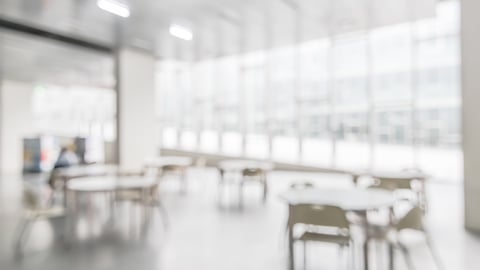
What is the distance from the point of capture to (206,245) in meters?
3.65

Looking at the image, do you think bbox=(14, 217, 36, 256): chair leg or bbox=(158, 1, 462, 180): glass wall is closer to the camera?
bbox=(14, 217, 36, 256): chair leg

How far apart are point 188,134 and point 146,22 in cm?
729

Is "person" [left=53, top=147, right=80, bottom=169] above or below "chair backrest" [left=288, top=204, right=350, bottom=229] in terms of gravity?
above

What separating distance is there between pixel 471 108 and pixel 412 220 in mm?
2458

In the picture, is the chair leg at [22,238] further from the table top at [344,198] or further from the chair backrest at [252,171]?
the chair backrest at [252,171]

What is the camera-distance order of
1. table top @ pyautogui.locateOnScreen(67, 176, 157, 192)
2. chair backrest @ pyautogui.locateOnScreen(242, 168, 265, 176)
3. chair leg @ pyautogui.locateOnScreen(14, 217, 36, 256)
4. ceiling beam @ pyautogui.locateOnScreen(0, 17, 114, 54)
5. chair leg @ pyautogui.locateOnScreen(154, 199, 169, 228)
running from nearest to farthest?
chair leg @ pyautogui.locateOnScreen(14, 217, 36, 256) < table top @ pyautogui.locateOnScreen(67, 176, 157, 192) < chair leg @ pyautogui.locateOnScreen(154, 199, 169, 228) < chair backrest @ pyautogui.locateOnScreen(242, 168, 265, 176) < ceiling beam @ pyautogui.locateOnScreen(0, 17, 114, 54)

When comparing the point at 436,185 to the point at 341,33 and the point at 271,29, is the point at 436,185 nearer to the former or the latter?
the point at 341,33

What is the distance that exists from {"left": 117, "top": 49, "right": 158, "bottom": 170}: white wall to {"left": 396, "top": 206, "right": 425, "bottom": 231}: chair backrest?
6242mm

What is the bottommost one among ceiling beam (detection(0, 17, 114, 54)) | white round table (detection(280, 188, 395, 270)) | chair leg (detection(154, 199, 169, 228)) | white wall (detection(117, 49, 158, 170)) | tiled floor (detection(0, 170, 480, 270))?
tiled floor (detection(0, 170, 480, 270))

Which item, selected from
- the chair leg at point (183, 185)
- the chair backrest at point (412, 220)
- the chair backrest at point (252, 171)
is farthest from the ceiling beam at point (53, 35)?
the chair backrest at point (412, 220)

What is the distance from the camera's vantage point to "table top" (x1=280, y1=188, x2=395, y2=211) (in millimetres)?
2692

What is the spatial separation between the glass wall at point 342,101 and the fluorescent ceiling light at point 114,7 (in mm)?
5106

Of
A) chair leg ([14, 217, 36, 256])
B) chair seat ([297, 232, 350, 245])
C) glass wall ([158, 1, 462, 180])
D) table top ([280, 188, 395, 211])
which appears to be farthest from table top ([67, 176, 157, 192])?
glass wall ([158, 1, 462, 180])

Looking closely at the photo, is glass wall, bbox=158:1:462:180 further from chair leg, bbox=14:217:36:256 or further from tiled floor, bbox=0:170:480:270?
chair leg, bbox=14:217:36:256
